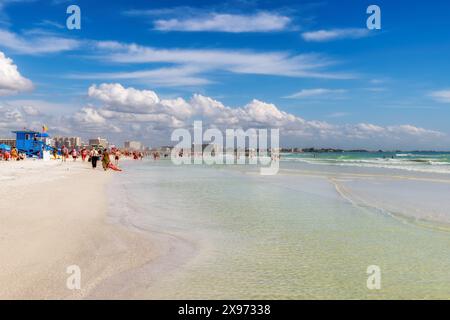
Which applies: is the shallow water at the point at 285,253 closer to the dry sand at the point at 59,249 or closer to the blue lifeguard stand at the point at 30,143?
the dry sand at the point at 59,249

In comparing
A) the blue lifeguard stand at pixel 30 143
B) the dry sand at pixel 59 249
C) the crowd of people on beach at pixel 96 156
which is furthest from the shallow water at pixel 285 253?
the blue lifeguard stand at pixel 30 143

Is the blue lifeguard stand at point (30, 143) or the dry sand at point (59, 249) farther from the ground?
the blue lifeguard stand at point (30, 143)

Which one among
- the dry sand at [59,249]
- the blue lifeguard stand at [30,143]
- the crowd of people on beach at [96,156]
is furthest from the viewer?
the blue lifeguard stand at [30,143]

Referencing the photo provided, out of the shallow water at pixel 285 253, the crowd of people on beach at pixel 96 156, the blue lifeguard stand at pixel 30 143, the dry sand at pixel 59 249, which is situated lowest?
the shallow water at pixel 285 253

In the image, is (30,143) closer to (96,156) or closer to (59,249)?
(96,156)

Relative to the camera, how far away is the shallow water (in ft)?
18.1

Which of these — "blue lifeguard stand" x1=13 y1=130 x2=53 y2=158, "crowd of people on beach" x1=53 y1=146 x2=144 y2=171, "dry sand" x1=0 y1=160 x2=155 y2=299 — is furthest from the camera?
"blue lifeguard stand" x1=13 y1=130 x2=53 y2=158

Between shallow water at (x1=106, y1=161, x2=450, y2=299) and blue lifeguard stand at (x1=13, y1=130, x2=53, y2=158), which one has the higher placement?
blue lifeguard stand at (x1=13, y1=130, x2=53, y2=158)

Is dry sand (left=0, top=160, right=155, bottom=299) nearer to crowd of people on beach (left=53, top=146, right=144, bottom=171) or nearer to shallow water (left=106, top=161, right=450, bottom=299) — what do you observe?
shallow water (left=106, top=161, right=450, bottom=299)

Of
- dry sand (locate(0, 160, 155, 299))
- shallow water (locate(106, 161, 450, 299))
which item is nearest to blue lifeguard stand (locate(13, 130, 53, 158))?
dry sand (locate(0, 160, 155, 299))

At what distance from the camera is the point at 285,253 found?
294 inches

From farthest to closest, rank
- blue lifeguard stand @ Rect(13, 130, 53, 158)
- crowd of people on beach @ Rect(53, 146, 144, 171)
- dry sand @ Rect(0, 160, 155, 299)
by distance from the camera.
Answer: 1. blue lifeguard stand @ Rect(13, 130, 53, 158)
2. crowd of people on beach @ Rect(53, 146, 144, 171)
3. dry sand @ Rect(0, 160, 155, 299)

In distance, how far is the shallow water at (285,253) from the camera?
5512 millimetres

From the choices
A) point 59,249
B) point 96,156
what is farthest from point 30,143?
point 59,249
